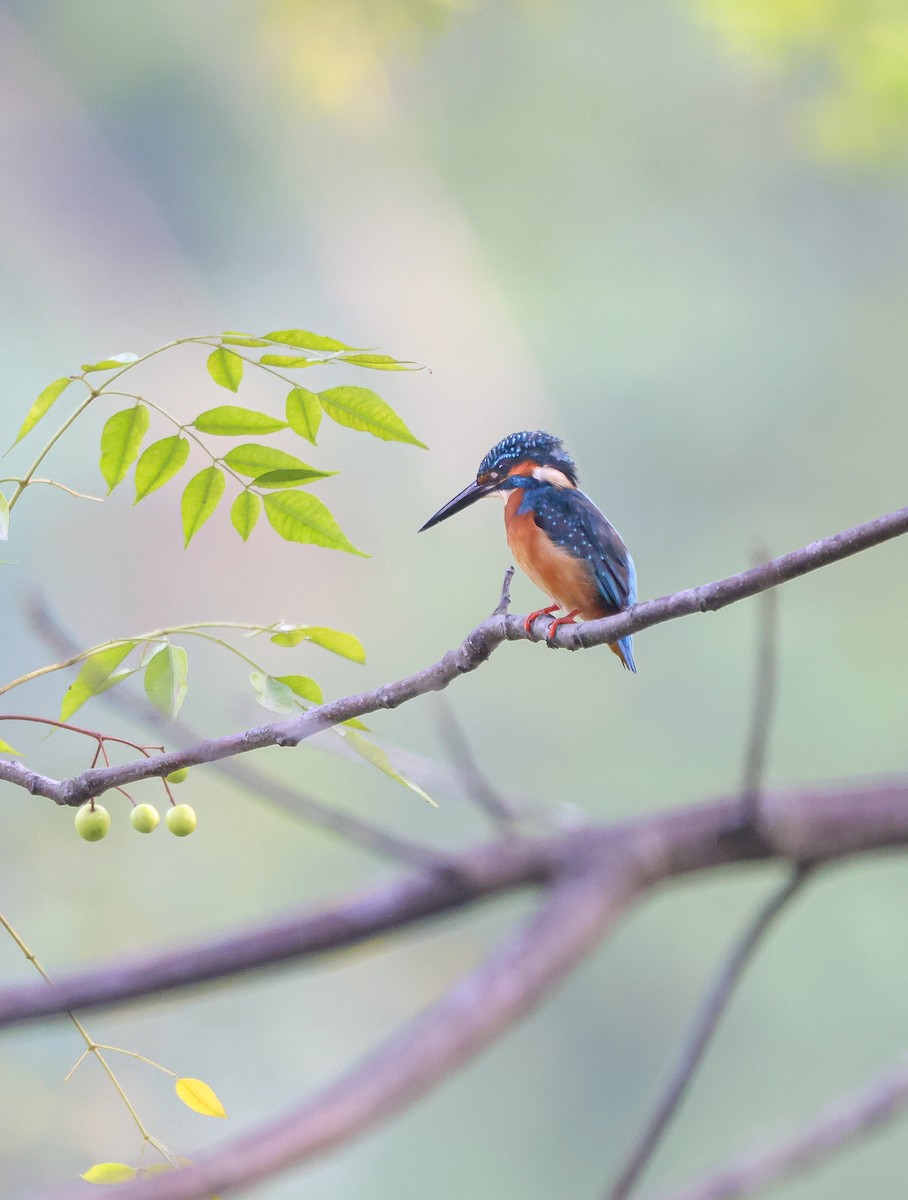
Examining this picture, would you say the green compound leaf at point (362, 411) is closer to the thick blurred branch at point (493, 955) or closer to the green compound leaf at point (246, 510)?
the green compound leaf at point (246, 510)

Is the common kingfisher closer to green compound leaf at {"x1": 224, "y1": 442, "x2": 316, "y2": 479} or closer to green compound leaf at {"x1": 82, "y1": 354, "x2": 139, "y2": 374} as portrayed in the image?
green compound leaf at {"x1": 224, "y1": 442, "x2": 316, "y2": 479}

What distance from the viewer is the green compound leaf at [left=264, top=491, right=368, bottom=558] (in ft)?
1.97

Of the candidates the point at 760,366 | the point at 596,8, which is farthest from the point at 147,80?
the point at 760,366

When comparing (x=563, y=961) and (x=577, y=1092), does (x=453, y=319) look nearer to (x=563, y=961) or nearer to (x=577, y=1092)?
(x=577, y=1092)

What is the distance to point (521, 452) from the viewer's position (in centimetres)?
87

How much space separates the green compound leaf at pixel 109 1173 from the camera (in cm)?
61

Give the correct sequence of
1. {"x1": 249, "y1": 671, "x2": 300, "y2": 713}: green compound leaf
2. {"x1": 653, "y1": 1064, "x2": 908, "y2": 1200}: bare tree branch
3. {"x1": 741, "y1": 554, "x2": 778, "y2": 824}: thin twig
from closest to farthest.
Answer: {"x1": 249, "y1": 671, "x2": 300, "y2": 713}: green compound leaf < {"x1": 741, "y1": 554, "x2": 778, "y2": 824}: thin twig < {"x1": 653, "y1": 1064, "x2": 908, "y2": 1200}: bare tree branch

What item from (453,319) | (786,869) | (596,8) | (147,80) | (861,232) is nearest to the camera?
(786,869)

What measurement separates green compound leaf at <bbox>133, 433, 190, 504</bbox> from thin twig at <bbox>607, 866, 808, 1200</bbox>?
604mm

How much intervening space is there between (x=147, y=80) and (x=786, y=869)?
4293mm

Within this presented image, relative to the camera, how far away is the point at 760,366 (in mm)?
4707

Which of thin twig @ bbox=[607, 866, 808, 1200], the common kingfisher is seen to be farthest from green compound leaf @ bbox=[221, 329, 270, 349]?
thin twig @ bbox=[607, 866, 808, 1200]

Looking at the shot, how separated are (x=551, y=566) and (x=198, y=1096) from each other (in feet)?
1.34

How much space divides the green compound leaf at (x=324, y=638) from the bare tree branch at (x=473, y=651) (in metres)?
0.04
